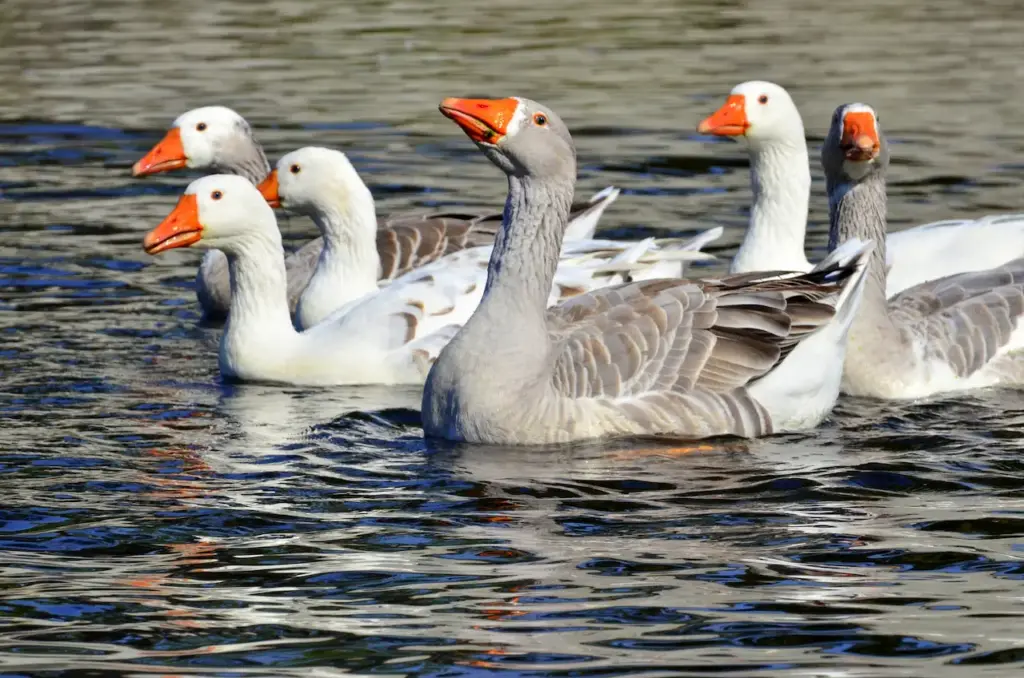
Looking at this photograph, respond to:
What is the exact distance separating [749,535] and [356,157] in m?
10.4

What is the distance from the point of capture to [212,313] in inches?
475

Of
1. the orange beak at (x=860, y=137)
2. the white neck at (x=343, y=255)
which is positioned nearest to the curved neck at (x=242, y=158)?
the white neck at (x=343, y=255)

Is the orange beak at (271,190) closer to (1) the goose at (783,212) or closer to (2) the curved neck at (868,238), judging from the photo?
(1) the goose at (783,212)

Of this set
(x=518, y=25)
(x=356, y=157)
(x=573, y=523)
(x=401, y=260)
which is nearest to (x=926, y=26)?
(x=518, y=25)

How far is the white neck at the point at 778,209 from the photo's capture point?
10992mm

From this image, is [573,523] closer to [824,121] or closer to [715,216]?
[715,216]

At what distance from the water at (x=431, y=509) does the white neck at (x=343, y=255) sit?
831mm

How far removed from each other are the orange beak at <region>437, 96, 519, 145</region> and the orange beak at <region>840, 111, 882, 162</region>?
242 cm

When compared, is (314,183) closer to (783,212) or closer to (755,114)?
(755,114)

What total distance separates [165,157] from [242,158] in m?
0.58

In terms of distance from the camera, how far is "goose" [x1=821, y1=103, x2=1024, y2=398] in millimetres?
9594

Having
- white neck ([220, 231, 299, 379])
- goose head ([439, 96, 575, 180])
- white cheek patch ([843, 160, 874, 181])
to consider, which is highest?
goose head ([439, 96, 575, 180])

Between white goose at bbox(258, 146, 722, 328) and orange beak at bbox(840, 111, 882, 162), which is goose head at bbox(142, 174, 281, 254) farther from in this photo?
orange beak at bbox(840, 111, 882, 162)

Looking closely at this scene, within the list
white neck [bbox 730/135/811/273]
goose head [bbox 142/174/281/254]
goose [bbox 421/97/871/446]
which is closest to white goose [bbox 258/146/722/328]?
white neck [bbox 730/135/811/273]
